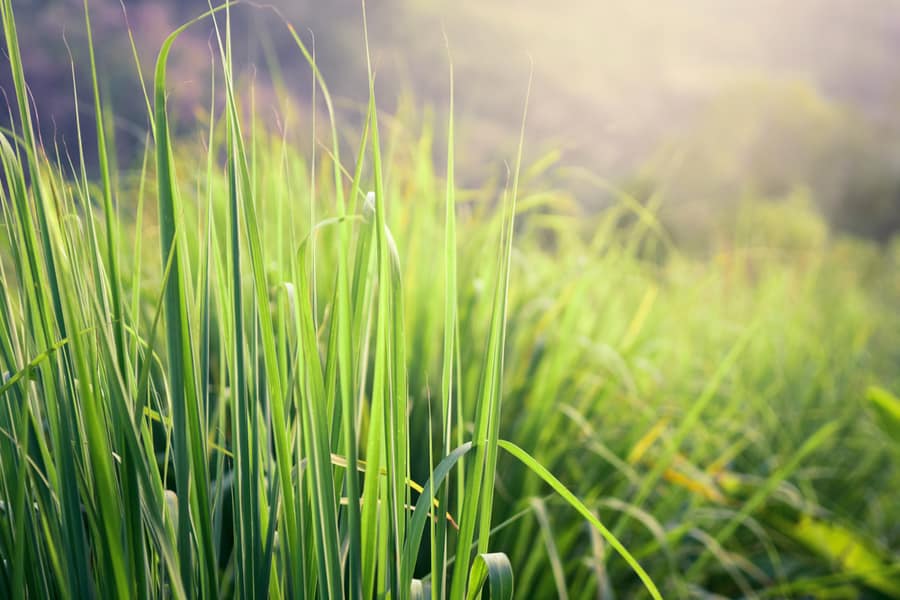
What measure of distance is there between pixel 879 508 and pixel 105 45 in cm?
220

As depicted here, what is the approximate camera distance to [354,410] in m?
0.35

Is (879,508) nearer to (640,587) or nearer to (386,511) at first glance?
(640,587)

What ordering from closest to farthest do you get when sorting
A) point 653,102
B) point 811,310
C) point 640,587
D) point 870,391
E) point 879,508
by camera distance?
1. point 640,587
2. point 870,391
3. point 879,508
4. point 811,310
5. point 653,102

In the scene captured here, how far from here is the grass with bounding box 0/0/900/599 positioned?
34 cm

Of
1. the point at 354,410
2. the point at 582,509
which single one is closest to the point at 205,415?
the point at 354,410

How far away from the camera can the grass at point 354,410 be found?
34cm

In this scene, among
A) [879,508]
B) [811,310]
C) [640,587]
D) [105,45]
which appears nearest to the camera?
[640,587]

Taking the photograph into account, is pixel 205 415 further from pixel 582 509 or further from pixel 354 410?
pixel 582 509

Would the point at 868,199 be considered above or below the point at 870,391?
below

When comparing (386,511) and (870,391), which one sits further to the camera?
(870,391)

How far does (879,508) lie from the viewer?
133 centimetres

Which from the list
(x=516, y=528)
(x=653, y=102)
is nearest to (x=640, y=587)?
(x=516, y=528)

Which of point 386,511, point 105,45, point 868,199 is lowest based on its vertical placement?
point 868,199

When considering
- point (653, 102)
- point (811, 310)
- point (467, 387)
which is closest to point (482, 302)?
point (467, 387)
